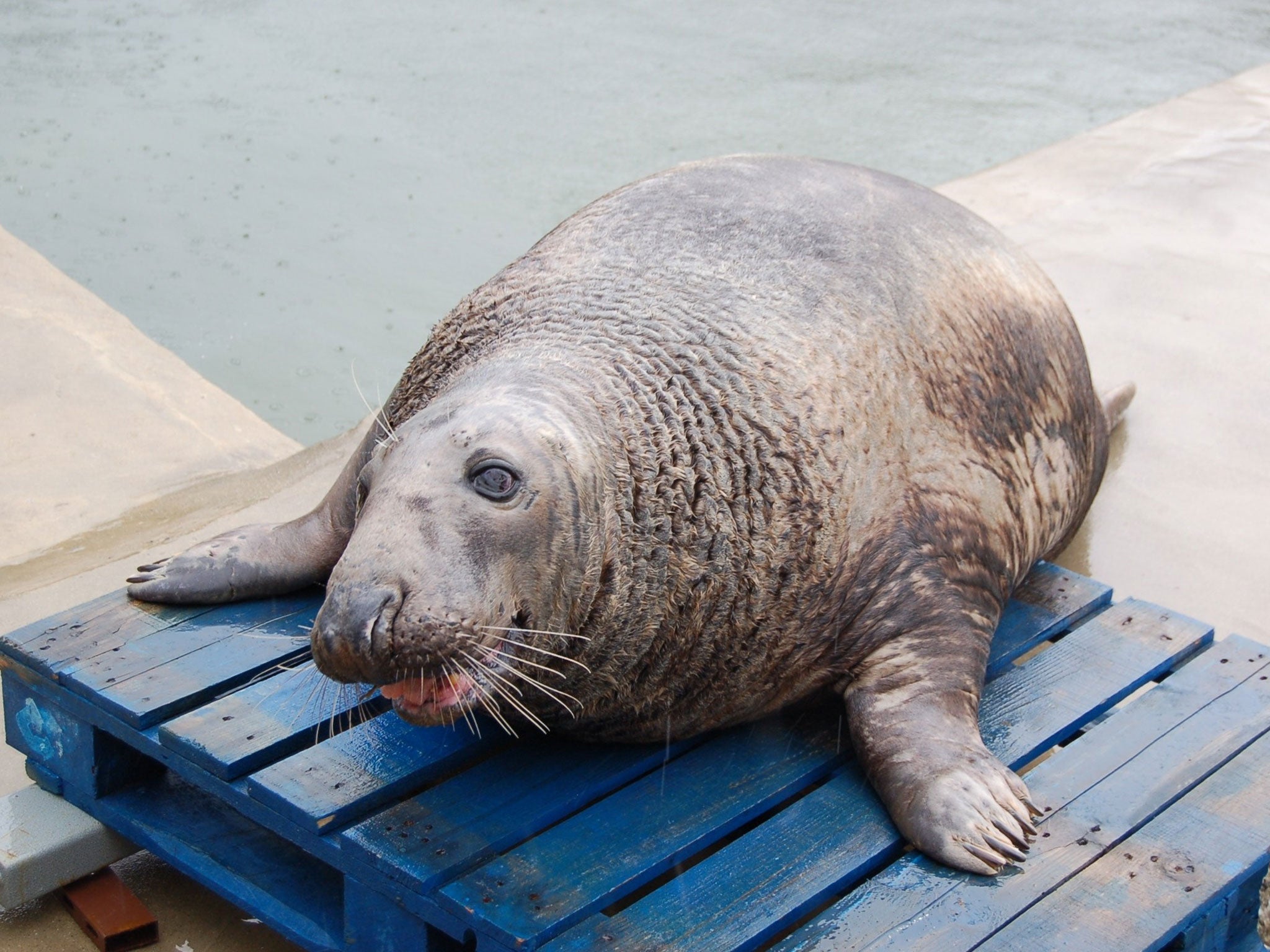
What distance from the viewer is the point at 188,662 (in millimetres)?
3750

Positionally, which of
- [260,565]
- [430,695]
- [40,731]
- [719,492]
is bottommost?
[40,731]

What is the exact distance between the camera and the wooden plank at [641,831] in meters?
2.92

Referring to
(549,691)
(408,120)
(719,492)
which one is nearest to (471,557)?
(549,691)

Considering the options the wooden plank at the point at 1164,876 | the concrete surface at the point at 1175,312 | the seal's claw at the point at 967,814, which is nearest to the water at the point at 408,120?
the concrete surface at the point at 1175,312

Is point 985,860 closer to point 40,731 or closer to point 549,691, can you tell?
point 549,691

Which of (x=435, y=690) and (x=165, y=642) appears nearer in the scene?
(x=435, y=690)

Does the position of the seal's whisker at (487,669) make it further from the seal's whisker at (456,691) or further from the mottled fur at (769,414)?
the mottled fur at (769,414)

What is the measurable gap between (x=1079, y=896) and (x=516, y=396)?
1.50 m

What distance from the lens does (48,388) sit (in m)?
5.84

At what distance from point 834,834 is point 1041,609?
47.3 inches

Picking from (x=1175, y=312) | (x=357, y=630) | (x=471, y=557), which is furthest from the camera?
(x=1175, y=312)

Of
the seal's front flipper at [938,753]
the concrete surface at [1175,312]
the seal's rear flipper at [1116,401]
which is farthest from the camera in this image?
the seal's rear flipper at [1116,401]

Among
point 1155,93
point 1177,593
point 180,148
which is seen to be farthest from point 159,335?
point 1155,93

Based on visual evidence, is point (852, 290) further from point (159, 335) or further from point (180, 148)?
point (180, 148)
